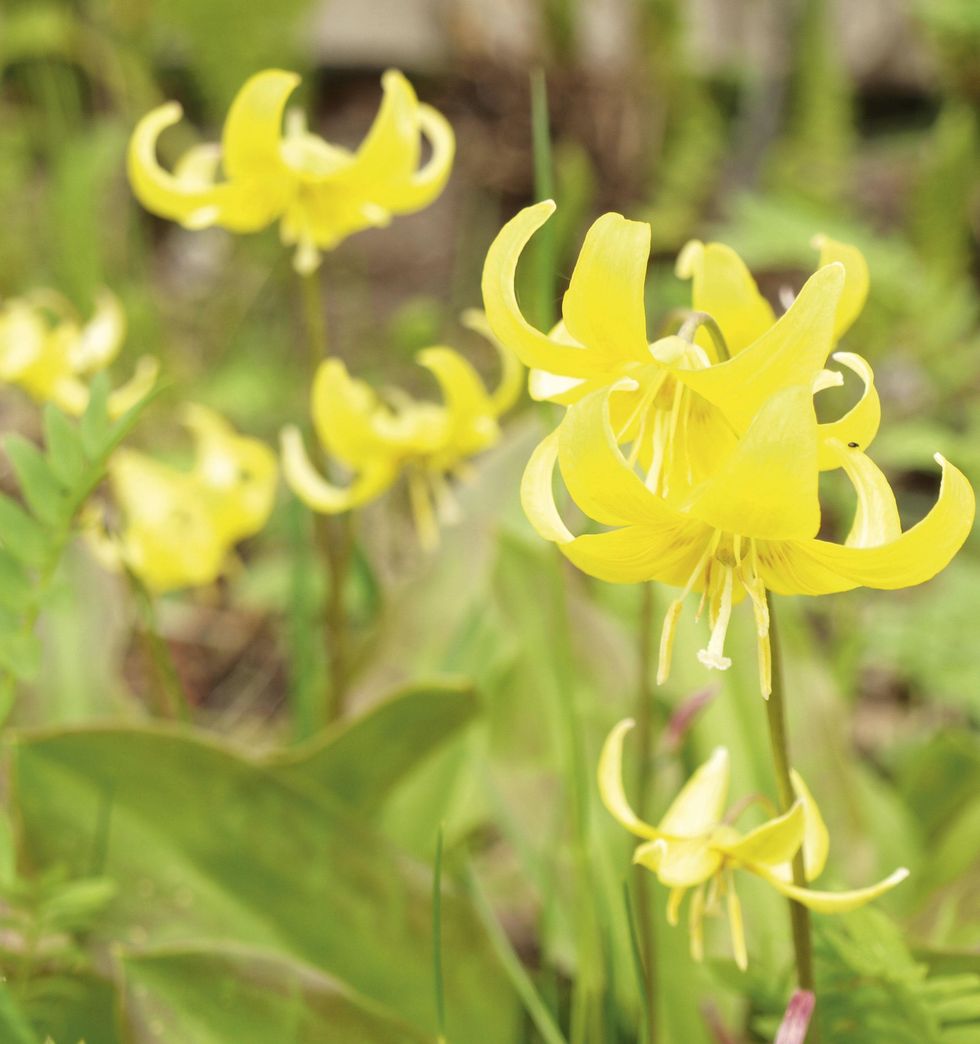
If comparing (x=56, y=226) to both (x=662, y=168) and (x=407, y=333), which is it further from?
(x=662, y=168)

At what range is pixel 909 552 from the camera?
22.8 inches

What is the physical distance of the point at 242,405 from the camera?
2.75 m

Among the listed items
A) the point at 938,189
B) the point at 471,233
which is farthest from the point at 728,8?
the point at 938,189

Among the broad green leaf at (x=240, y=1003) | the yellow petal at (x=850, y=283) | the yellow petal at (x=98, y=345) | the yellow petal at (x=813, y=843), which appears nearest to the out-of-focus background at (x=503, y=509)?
the broad green leaf at (x=240, y=1003)

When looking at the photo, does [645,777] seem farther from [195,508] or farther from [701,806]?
[195,508]

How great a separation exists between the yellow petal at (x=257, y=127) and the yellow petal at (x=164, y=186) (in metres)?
0.04

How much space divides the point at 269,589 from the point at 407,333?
61 cm

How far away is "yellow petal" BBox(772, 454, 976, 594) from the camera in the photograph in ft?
1.87

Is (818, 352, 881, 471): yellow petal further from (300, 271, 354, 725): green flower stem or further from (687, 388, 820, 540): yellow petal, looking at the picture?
(300, 271, 354, 725): green flower stem

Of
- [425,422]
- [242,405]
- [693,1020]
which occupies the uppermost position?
[425,422]

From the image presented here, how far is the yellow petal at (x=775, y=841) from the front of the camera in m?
0.64

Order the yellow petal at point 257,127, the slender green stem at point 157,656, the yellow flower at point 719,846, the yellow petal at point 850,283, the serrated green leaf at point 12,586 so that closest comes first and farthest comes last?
the yellow flower at point 719,846, the yellow petal at point 850,283, the serrated green leaf at point 12,586, the yellow petal at point 257,127, the slender green stem at point 157,656

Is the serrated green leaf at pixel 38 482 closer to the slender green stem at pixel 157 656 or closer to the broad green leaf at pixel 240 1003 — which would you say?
the slender green stem at pixel 157 656

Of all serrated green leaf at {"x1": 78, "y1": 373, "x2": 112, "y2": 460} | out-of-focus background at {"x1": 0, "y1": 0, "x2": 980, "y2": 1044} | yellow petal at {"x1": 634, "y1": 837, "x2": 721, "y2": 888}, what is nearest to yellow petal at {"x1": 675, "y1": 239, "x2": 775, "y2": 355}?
out-of-focus background at {"x1": 0, "y1": 0, "x2": 980, "y2": 1044}
